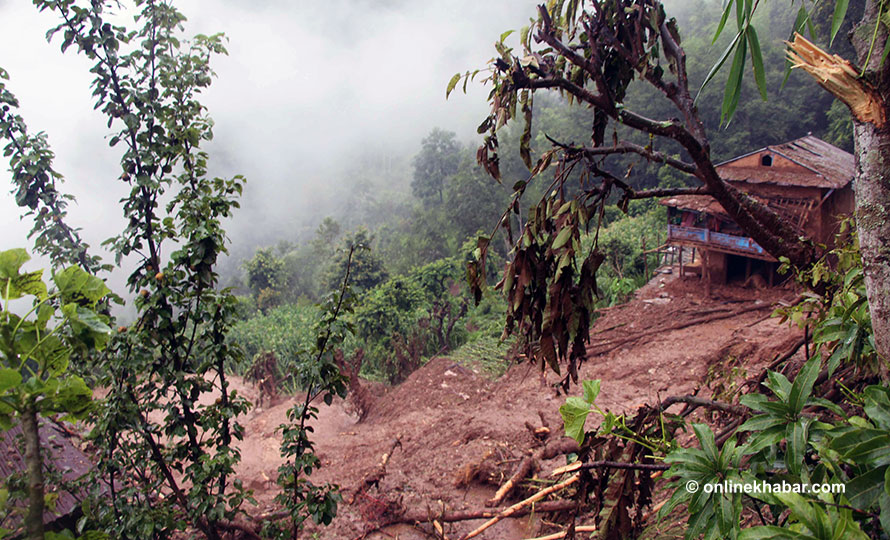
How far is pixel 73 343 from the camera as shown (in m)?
0.82

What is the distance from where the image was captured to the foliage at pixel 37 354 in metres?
0.72

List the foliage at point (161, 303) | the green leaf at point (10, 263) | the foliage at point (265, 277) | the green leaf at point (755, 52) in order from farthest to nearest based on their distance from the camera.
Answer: the foliage at point (265, 277) < the foliage at point (161, 303) < the green leaf at point (755, 52) < the green leaf at point (10, 263)

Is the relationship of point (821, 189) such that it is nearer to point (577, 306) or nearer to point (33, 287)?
point (577, 306)

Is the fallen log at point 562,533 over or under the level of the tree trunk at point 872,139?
under

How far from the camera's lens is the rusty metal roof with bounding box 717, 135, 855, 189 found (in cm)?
706

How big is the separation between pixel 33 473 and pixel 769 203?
893 centimetres

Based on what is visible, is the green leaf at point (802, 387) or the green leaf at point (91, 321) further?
the green leaf at point (802, 387)

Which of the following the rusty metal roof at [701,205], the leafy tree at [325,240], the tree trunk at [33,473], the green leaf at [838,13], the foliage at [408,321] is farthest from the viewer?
the leafy tree at [325,240]

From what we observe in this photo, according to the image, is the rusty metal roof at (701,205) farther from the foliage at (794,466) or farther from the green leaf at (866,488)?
the green leaf at (866,488)

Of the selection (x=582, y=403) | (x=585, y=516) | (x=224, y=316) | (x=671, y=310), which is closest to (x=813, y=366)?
(x=582, y=403)

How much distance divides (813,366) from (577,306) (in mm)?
585

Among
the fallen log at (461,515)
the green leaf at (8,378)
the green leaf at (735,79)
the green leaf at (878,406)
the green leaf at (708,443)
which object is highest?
the green leaf at (735,79)

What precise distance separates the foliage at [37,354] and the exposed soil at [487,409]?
2572 mm

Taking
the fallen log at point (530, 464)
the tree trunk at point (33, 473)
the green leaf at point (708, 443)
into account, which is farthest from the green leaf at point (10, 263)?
the fallen log at point (530, 464)
